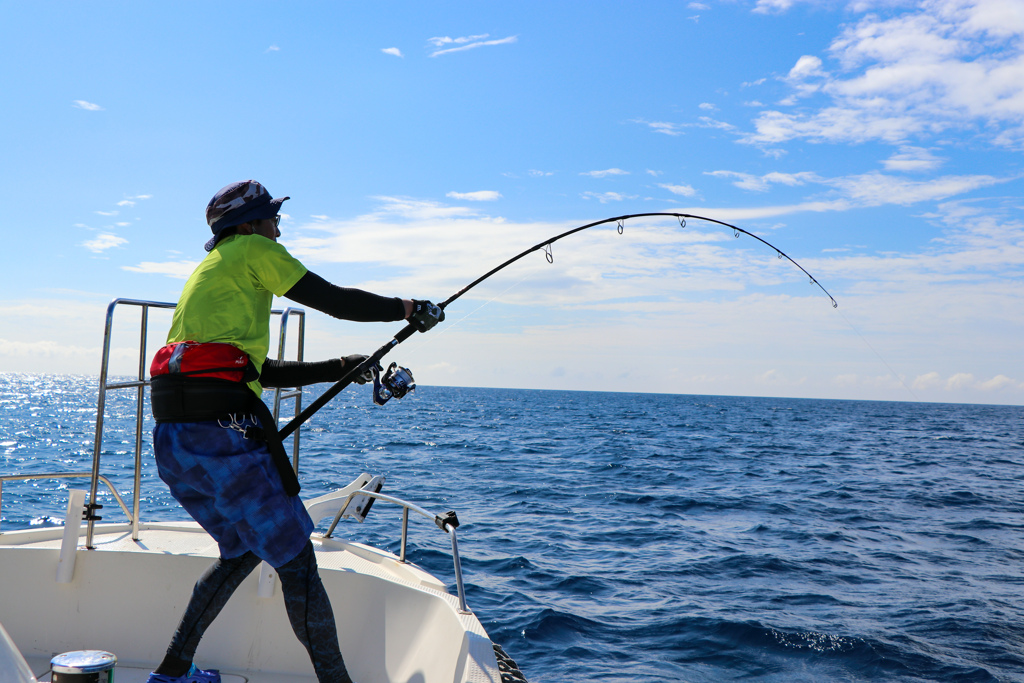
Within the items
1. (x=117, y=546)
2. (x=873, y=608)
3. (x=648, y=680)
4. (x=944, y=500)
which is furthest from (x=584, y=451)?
(x=117, y=546)

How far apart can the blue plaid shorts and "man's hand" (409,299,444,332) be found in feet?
1.87

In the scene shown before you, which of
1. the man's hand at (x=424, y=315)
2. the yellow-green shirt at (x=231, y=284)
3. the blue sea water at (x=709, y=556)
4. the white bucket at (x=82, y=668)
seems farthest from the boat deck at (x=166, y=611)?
the blue sea water at (x=709, y=556)

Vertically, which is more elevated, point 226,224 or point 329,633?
point 226,224

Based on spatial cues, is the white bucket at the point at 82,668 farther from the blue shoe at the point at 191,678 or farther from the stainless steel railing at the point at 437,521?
the stainless steel railing at the point at 437,521

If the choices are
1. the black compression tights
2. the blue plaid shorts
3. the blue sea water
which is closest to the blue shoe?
the black compression tights

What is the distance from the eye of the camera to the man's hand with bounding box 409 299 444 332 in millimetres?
2225

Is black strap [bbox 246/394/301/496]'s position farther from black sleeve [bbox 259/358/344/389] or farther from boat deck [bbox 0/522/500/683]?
boat deck [bbox 0/522/500/683]

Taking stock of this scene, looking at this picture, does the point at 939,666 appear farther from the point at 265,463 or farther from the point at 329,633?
the point at 265,463

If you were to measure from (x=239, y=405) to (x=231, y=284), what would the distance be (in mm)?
340

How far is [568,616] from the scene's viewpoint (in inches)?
239

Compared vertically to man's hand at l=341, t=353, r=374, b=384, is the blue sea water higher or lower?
lower

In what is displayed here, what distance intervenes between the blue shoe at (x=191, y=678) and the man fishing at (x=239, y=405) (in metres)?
0.46

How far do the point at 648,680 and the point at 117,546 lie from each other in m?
3.64

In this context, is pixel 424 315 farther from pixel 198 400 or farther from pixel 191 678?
pixel 191 678
